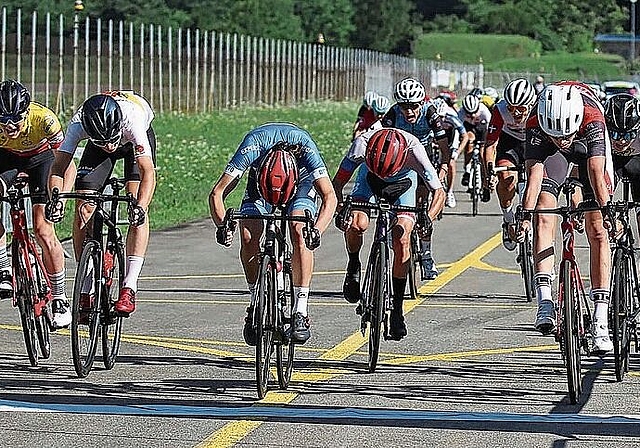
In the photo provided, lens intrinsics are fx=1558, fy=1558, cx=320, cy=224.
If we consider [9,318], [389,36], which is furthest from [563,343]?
[389,36]

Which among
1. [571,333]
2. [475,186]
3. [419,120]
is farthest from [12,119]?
[475,186]

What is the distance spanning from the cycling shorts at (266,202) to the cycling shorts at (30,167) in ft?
5.91

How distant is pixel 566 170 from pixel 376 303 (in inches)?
60.4

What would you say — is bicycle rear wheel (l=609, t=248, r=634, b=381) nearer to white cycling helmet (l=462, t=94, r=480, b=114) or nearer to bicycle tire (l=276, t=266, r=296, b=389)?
bicycle tire (l=276, t=266, r=296, b=389)

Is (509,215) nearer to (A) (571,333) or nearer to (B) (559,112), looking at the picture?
(B) (559,112)

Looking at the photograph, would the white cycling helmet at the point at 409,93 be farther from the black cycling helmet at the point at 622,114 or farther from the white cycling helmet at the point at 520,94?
the black cycling helmet at the point at 622,114

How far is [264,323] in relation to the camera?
928 centimetres

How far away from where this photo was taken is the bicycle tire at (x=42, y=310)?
10.7 metres

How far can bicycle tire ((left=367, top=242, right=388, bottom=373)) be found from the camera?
10.4 meters

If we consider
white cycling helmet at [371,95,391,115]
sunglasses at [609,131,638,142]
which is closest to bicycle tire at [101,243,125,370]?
sunglasses at [609,131,638,142]

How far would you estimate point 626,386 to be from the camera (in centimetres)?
992

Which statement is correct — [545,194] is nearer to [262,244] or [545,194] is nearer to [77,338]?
[262,244]

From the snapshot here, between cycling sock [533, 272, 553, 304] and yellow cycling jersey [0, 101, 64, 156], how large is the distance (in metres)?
3.67

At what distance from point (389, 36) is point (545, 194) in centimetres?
14561
